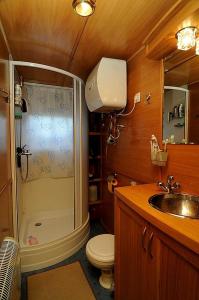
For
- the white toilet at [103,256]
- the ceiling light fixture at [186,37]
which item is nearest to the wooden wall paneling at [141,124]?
the ceiling light fixture at [186,37]

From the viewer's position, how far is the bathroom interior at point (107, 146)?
94 centimetres

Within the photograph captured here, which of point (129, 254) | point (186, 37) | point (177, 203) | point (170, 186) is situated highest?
point (186, 37)

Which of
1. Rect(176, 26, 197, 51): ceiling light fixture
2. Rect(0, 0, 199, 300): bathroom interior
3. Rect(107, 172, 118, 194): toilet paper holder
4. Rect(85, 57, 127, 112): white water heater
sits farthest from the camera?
Rect(107, 172, 118, 194): toilet paper holder

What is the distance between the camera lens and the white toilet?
4.63 feet

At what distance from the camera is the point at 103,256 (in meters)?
1.43

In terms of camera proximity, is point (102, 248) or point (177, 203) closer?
point (177, 203)

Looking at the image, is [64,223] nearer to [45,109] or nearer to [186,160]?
[45,109]

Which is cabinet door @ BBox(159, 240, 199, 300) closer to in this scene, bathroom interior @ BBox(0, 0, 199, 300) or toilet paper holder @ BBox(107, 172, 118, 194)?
bathroom interior @ BBox(0, 0, 199, 300)

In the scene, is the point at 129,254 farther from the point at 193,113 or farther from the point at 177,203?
the point at 193,113

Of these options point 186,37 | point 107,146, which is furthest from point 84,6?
point 107,146

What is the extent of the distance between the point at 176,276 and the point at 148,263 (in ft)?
0.67

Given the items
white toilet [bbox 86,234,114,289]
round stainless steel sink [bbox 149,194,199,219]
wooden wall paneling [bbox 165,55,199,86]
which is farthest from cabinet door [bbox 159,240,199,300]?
wooden wall paneling [bbox 165,55,199,86]

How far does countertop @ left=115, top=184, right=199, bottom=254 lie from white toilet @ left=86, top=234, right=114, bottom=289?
625 millimetres

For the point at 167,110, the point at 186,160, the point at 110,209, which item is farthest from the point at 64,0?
the point at 110,209
